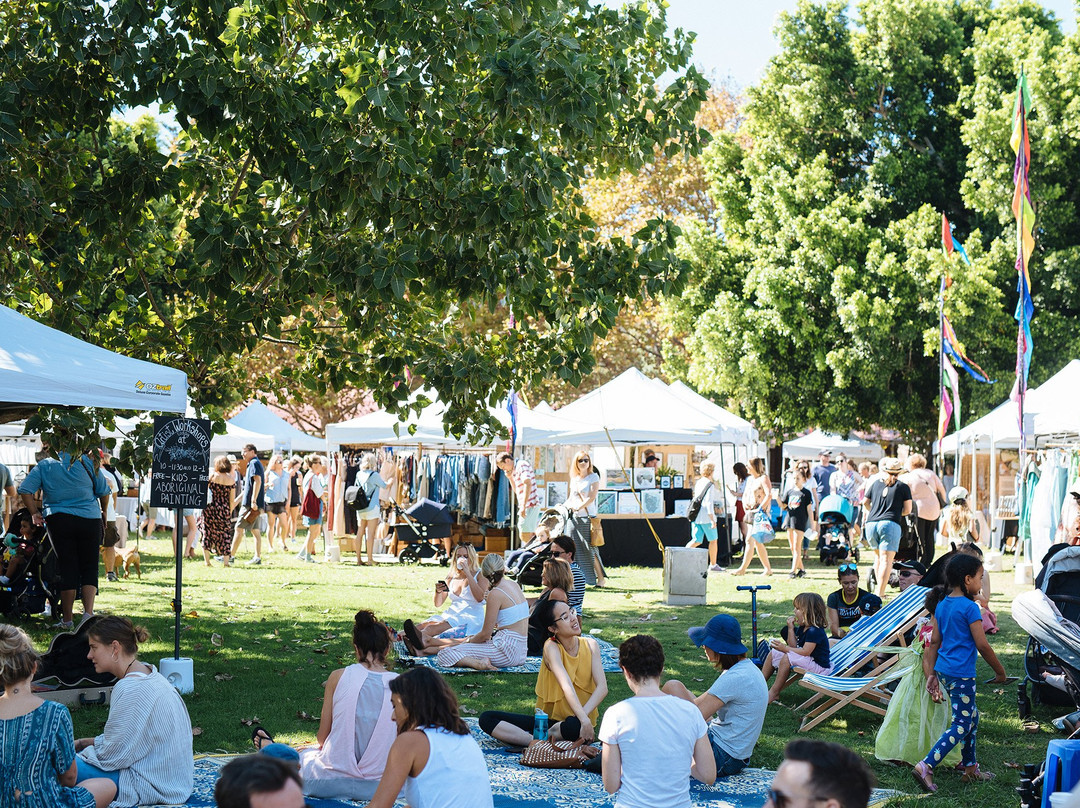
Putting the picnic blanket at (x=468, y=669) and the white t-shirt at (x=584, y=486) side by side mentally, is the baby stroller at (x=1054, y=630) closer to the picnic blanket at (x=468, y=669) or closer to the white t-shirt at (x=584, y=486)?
the picnic blanket at (x=468, y=669)

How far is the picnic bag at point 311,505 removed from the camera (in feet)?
68.4

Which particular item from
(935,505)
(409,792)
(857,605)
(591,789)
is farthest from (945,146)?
(409,792)

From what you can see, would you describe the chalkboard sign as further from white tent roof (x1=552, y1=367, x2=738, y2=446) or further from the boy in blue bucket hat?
white tent roof (x1=552, y1=367, x2=738, y2=446)

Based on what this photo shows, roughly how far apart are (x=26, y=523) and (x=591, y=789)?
7.56 meters

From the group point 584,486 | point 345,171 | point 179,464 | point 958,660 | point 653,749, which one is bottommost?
point 653,749

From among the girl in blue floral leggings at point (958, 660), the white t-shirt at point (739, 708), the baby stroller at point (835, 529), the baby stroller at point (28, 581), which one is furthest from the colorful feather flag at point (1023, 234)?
the baby stroller at point (28, 581)

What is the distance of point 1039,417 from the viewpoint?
15336 mm

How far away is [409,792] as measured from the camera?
435 centimetres

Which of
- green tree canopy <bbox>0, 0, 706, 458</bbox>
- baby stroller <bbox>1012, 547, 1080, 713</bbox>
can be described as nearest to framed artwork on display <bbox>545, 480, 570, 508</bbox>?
green tree canopy <bbox>0, 0, 706, 458</bbox>

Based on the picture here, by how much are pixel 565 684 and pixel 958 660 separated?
2245 millimetres

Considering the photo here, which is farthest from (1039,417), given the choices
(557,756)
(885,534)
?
(557,756)

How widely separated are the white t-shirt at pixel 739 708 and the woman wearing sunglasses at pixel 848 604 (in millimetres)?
3489

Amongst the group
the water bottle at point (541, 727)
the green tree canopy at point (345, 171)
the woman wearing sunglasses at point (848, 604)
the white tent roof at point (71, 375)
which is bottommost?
the water bottle at point (541, 727)

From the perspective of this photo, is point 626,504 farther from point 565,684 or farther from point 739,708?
point 739,708
